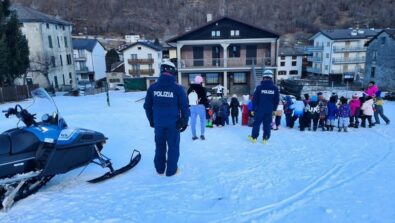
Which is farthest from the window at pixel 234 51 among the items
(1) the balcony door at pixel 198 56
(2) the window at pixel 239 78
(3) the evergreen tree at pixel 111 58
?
(3) the evergreen tree at pixel 111 58

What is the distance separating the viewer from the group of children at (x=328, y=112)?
26.5 ft

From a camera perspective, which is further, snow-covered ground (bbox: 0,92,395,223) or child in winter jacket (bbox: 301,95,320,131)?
child in winter jacket (bbox: 301,95,320,131)

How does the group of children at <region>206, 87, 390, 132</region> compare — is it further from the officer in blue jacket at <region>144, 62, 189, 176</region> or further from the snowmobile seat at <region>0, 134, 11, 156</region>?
the snowmobile seat at <region>0, 134, 11, 156</region>

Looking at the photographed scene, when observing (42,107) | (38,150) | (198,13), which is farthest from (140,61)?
(198,13)

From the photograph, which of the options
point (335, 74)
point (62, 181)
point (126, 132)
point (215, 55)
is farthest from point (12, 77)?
point (335, 74)

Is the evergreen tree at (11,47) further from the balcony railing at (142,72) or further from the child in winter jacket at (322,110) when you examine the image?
the child in winter jacket at (322,110)

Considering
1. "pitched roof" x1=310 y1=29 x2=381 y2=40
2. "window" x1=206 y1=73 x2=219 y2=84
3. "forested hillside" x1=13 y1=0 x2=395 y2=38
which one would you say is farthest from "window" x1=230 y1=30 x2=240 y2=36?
"forested hillside" x1=13 y1=0 x2=395 y2=38

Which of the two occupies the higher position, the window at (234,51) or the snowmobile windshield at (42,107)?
the window at (234,51)

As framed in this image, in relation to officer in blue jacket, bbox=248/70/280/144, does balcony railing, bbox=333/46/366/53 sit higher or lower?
higher

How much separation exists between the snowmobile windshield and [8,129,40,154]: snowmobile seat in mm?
429

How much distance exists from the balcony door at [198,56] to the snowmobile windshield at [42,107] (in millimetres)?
21958

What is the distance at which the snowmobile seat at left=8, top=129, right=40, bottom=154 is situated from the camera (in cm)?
371

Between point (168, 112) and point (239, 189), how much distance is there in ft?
5.48

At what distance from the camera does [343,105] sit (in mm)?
8109
